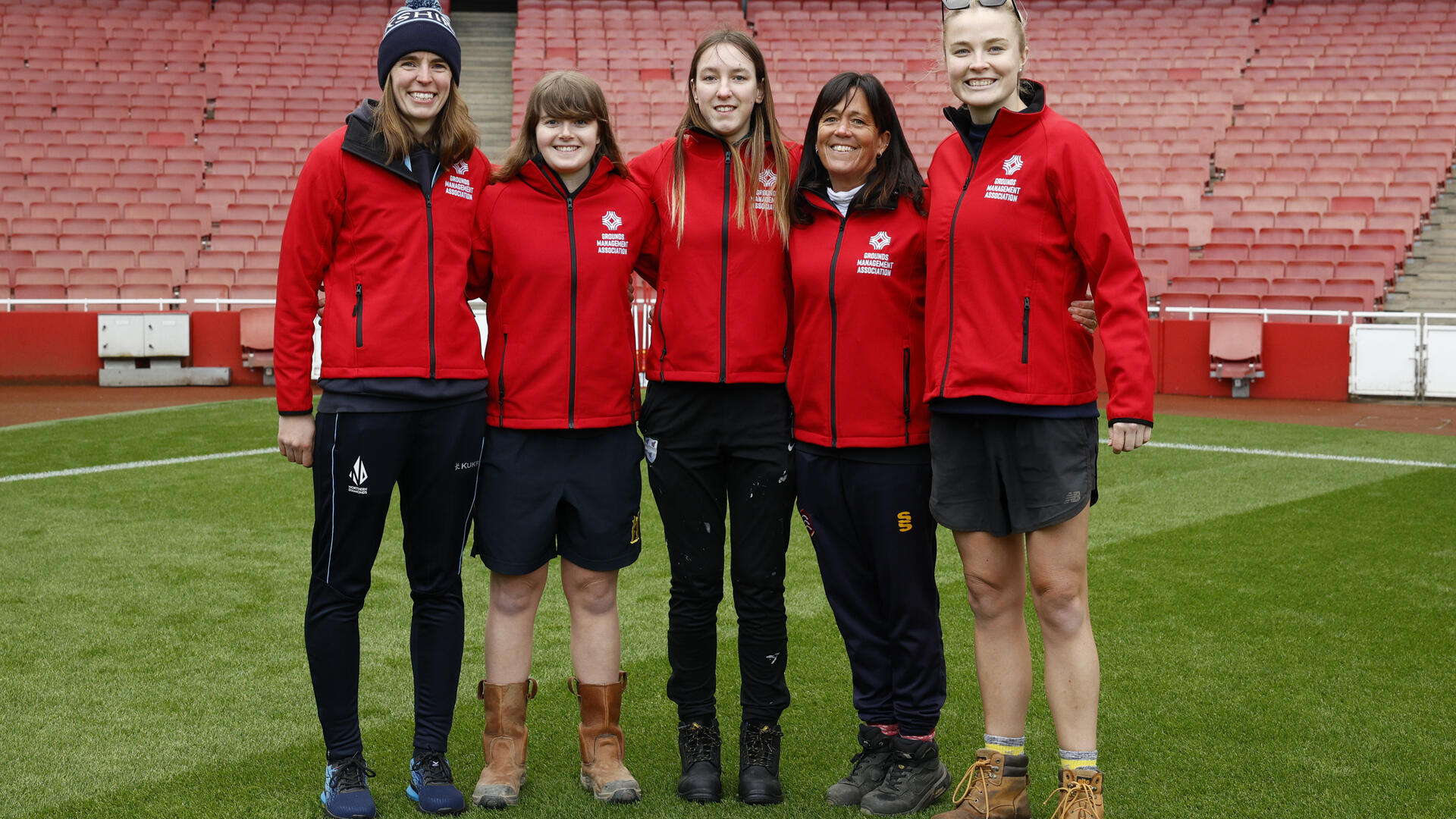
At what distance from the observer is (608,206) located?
3.17 m

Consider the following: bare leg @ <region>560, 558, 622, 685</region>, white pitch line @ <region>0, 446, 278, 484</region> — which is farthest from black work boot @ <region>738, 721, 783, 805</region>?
white pitch line @ <region>0, 446, 278, 484</region>

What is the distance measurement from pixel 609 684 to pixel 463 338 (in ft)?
3.28

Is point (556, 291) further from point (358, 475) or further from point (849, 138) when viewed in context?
point (849, 138)

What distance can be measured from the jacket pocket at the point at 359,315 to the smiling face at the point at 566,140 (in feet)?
1.90

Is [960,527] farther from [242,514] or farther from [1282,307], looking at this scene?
[1282,307]

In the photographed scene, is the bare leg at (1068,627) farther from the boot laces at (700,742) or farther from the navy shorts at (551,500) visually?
the navy shorts at (551,500)

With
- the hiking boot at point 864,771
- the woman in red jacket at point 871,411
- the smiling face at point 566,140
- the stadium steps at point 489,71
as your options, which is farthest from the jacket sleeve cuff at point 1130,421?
the stadium steps at point 489,71

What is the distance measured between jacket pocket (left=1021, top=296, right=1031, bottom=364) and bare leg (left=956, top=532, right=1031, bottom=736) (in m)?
0.46

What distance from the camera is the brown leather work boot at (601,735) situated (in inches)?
126

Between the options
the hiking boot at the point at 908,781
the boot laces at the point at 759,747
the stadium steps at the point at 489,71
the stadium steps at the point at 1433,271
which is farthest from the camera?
the stadium steps at the point at 489,71

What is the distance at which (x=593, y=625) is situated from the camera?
3275 mm

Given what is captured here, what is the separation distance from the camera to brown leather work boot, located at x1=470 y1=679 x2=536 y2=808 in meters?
3.14

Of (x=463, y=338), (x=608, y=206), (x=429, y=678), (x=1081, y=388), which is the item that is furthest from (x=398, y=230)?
(x=1081, y=388)

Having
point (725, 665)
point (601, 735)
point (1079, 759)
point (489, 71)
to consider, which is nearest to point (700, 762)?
point (601, 735)
